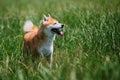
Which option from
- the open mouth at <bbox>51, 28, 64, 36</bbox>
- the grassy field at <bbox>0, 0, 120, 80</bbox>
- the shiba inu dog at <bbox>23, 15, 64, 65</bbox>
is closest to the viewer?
the grassy field at <bbox>0, 0, 120, 80</bbox>

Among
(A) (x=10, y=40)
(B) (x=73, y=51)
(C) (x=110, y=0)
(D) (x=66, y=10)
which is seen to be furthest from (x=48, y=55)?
(D) (x=66, y=10)

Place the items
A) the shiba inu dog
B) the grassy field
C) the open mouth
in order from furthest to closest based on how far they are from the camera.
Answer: the shiba inu dog
the open mouth
the grassy field

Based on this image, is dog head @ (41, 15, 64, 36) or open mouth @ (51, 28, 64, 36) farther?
dog head @ (41, 15, 64, 36)

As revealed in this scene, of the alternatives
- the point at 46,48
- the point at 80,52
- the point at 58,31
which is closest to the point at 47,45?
the point at 46,48

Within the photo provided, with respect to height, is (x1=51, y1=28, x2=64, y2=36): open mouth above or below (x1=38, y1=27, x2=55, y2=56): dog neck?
above

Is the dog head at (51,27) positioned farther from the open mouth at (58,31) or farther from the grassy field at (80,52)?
the grassy field at (80,52)

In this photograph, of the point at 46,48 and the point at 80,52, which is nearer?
the point at 80,52

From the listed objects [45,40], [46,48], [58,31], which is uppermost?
[58,31]

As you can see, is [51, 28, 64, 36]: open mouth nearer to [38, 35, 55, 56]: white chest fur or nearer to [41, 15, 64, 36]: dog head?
[41, 15, 64, 36]: dog head

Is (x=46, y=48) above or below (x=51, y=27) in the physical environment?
below

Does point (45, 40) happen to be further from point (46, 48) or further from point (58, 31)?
point (58, 31)

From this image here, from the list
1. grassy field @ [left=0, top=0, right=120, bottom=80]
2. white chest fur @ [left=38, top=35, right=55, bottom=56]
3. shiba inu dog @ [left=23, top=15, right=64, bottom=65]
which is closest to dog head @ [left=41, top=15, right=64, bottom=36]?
shiba inu dog @ [left=23, top=15, right=64, bottom=65]

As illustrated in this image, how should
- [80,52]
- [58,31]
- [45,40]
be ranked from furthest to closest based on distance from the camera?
[45,40] → [58,31] → [80,52]

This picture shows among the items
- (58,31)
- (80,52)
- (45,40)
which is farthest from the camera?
(45,40)
